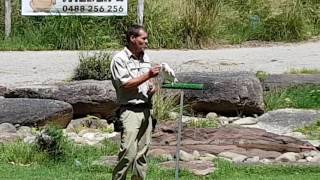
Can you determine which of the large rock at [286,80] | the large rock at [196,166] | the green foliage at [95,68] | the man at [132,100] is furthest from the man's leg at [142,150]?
the large rock at [286,80]

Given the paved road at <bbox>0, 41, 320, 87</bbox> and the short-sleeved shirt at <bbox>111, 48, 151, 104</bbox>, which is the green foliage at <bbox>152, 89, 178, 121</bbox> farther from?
the short-sleeved shirt at <bbox>111, 48, 151, 104</bbox>

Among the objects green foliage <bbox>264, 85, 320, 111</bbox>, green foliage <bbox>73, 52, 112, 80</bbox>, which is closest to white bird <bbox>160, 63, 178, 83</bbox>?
green foliage <bbox>264, 85, 320, 111</bbox>

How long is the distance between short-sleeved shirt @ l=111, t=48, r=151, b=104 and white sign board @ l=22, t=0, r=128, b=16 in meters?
11.7

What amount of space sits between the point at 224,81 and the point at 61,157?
3.92m

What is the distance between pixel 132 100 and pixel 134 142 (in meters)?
0.35

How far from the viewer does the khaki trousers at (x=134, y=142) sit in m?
7.14

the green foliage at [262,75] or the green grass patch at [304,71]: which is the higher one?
the green foliage at [262,75]

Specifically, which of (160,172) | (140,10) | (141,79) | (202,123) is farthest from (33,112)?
(140,10)

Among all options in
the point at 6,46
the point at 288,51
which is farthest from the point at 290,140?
the point at 6,46

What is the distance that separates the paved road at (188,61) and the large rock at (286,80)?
1.14 metres

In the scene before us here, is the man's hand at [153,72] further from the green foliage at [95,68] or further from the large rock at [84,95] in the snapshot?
the green foliage at [95,68]

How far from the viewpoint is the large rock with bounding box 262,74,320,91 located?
13.7m

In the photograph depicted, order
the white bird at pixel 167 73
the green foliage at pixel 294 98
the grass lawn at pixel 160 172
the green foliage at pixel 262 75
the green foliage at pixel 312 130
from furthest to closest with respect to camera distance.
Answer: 1. the green foliage at pixel 262 75
2. the green foliage at pixel 294 98
3. the green foliage at pixel 312 130
4. the grass lawn at pixel 160 172
5. the white bird at pixel 167 73

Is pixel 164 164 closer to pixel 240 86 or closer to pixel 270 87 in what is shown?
pixel 240 86
